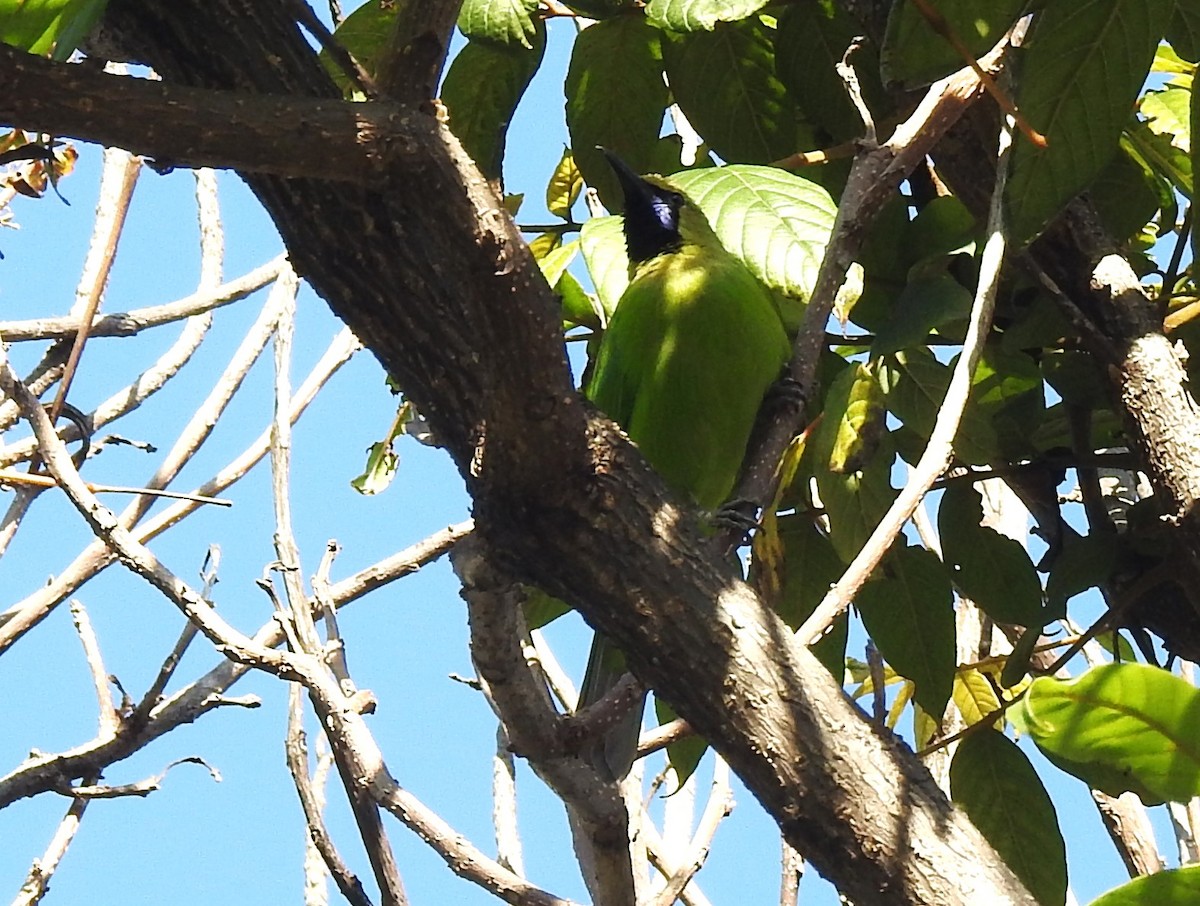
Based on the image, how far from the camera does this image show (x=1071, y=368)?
1724mm

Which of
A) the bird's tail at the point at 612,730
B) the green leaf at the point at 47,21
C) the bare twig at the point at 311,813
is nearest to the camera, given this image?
the green leaf at the point at 47,21

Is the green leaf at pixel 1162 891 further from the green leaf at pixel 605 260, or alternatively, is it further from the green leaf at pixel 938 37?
the green leaf at pixel 605 260

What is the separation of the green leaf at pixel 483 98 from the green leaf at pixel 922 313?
22.7 inches

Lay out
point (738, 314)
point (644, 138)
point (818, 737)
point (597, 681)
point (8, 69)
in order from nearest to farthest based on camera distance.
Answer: point (8, 69) → point (818, 737) → point (644, 138) → point (597, 681) → point (738, 314)

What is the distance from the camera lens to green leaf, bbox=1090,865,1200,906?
2.38 ft

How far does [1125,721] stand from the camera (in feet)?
2.46

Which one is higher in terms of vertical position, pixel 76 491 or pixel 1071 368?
pixel 76 491

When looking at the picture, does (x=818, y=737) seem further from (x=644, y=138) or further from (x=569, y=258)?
(x=644, y=138)

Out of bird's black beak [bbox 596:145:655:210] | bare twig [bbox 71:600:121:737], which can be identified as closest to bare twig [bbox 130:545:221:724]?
bare twig [bbox 71:600:121:737]

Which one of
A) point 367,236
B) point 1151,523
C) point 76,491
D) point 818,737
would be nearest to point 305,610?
point 76,491

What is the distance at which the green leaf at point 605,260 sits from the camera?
163cm

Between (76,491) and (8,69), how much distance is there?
3.77 ft

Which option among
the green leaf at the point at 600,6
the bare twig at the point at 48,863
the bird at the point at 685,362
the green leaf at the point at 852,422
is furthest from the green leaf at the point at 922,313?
the bare twig at the point at 48,863

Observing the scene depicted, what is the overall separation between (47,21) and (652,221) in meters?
1.99
